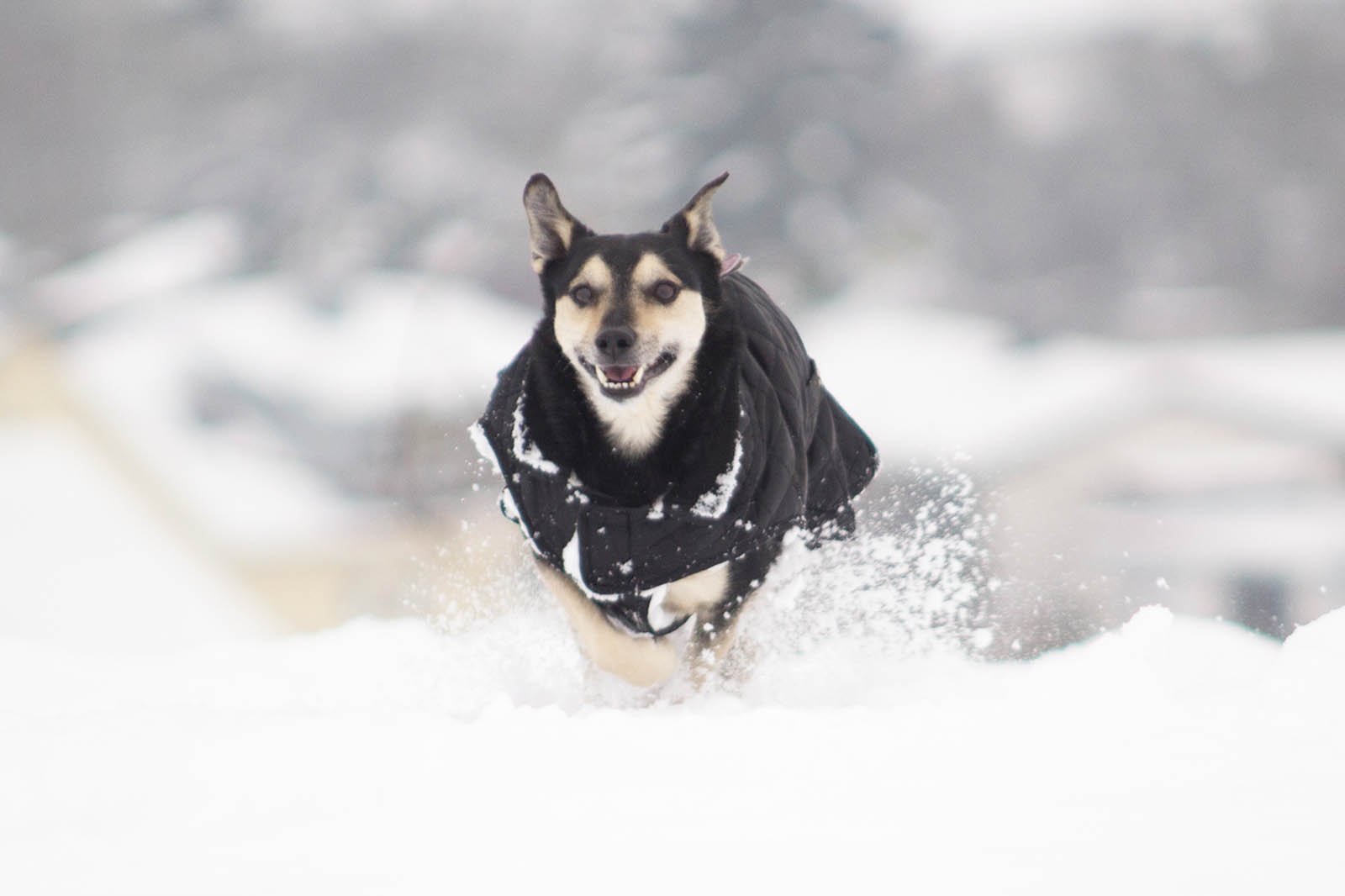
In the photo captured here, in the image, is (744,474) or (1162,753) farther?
(744,474)

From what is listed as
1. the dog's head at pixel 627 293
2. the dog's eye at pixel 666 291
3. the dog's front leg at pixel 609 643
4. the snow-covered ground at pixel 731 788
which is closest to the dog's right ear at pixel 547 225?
the dog's head at pixel 627 293

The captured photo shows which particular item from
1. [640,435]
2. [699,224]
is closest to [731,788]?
[640,435]

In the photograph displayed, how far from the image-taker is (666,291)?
2.24 m

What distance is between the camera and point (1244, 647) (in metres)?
2.46

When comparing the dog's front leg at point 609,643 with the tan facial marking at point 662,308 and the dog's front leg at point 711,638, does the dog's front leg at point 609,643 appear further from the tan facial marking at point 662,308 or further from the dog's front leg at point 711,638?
the tan facial marking at point 662,308

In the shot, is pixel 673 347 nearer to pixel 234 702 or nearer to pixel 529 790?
pixel 529 790

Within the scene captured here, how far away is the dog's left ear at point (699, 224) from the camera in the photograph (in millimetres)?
2326

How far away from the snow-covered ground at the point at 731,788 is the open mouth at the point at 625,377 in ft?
2.24

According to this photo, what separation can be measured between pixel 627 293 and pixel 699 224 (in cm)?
28

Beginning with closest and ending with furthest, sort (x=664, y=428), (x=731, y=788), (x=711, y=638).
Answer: (x=731, y=788), (x=664, y=428), (x=711, y=638)

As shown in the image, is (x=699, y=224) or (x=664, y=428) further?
(x=699, y=224)

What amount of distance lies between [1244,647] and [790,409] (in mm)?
1246

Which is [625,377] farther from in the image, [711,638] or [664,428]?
[711,638]

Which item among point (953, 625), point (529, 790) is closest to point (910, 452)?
point (953, 625)
